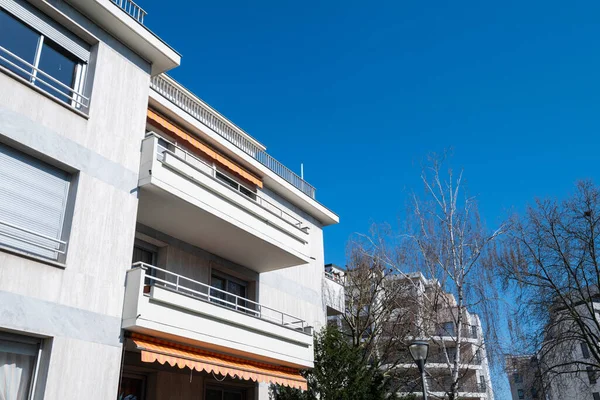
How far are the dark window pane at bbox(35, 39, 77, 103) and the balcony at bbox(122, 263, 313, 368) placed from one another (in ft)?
14.5

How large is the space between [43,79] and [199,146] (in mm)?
6214

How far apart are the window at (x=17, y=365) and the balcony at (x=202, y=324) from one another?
1.99 metres

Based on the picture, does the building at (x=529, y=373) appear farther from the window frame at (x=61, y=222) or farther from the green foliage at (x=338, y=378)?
the window frame at (x=61, y=222)

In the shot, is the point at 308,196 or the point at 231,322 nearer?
the point at 231,322

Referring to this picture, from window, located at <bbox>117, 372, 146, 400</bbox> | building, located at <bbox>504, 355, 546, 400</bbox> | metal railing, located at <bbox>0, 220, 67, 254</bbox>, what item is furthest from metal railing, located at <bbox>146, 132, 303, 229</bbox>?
building, located at <bbox>504, 355, 546, 400</bbox>

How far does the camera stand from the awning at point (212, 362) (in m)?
11.7

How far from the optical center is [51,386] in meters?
9.57

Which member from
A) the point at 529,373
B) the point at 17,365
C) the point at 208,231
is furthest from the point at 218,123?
the point at 529,373

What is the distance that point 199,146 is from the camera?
57.2ft

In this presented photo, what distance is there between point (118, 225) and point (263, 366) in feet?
20.3

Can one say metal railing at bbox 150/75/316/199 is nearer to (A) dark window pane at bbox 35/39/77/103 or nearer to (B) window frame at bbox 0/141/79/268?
(A) dark window pane at bbox 35/39/77/103

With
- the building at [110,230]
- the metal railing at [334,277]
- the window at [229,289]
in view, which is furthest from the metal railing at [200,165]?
the metal railing at [334,277]

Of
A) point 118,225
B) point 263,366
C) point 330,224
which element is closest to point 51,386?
point 118,225

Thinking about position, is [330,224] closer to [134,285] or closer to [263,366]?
[263,366]
